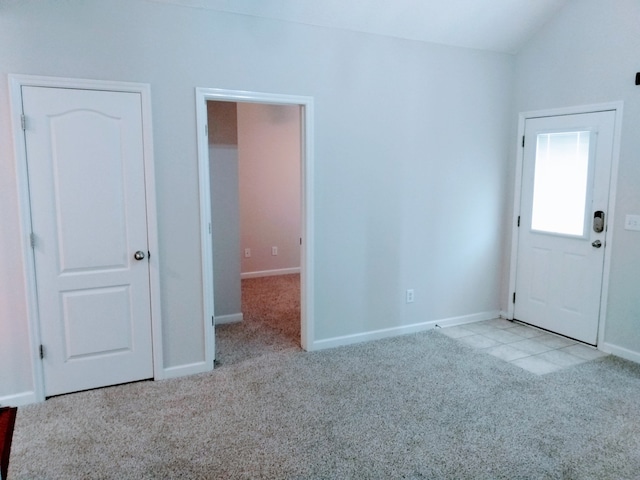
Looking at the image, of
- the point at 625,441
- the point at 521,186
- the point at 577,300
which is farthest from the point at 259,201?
the point at 625,441

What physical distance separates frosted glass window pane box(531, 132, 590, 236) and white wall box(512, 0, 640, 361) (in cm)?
29

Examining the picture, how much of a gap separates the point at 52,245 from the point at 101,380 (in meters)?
1.01

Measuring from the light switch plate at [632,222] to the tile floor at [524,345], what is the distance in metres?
1.09

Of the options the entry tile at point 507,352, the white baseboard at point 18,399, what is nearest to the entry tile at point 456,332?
the entry tile at point 507,352

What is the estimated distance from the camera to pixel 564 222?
13.3 ft

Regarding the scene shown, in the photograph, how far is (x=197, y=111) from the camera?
318 cm

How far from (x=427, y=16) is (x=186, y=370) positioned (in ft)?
11.3

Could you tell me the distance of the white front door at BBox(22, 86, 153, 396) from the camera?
9.36ft

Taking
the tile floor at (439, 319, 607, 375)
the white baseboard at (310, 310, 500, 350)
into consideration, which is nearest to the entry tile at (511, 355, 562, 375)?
the tile floor at (439, 319, 607, 375)

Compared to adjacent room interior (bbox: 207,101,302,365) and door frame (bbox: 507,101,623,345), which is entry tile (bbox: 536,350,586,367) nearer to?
door frame (bbox: 507,101,623,345)

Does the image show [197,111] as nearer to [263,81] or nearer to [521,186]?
[263,81]

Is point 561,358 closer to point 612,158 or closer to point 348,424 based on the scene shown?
point 612,158

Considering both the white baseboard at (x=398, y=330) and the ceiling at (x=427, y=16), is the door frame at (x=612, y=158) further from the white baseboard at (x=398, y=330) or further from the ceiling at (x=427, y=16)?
the white baseboard at (x=398, y=330)

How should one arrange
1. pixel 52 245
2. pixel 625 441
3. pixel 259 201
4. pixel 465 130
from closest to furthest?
pixel 625 441
pixel 52 245
pixel 465 130
pixel 259 201
